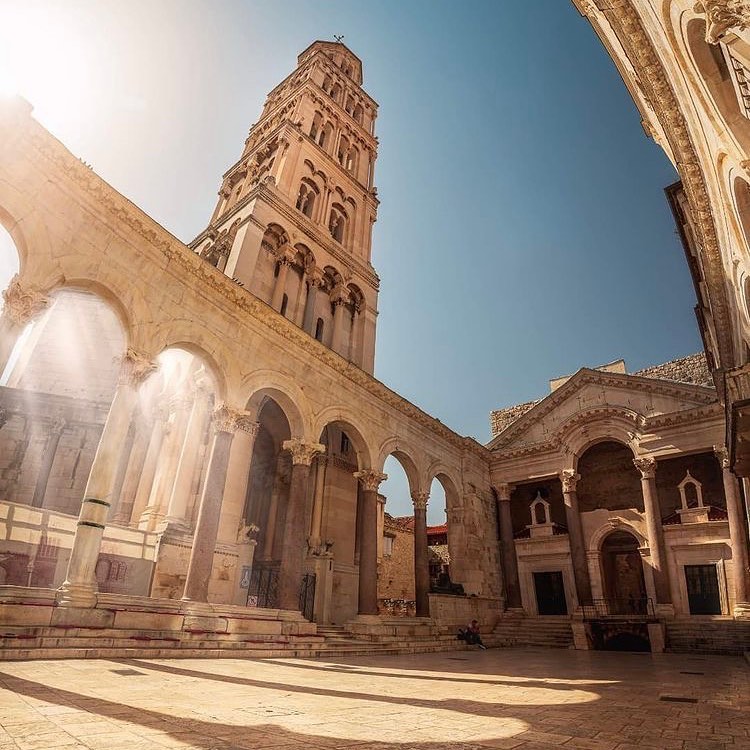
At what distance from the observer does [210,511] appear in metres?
11.7

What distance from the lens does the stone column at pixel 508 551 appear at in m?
22.0

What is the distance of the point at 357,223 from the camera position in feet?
87.7

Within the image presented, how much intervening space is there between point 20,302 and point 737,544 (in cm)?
2335

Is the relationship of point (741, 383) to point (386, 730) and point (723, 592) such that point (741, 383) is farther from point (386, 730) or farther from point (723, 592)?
point (723, 592)

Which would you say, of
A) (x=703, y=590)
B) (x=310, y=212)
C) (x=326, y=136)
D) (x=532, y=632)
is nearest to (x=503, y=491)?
(x=532, y=632)

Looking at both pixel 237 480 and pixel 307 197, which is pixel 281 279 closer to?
pixel 307 197

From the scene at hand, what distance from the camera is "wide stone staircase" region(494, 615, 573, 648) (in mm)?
18516

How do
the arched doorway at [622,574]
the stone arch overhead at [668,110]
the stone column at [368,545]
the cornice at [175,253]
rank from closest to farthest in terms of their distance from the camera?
the stone arch overhead at [668,110], the cornice at [175,253], the stone column at [368,545], the arched doorway at [622,574]

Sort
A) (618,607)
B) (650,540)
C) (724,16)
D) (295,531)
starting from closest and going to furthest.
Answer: (724,16) → (295,531) → (650,540) → (618,607)

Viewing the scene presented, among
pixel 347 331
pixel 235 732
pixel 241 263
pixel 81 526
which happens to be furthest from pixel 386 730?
pixel 347 331

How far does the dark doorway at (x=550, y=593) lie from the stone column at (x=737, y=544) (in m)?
6.85

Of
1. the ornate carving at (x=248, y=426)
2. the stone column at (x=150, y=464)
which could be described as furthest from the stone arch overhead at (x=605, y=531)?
the stone column at (x=150, y=464)

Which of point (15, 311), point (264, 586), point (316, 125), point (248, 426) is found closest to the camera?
point (15, 311)

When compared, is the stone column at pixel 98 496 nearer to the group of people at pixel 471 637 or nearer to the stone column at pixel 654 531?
the group of people at pixel 471 637
